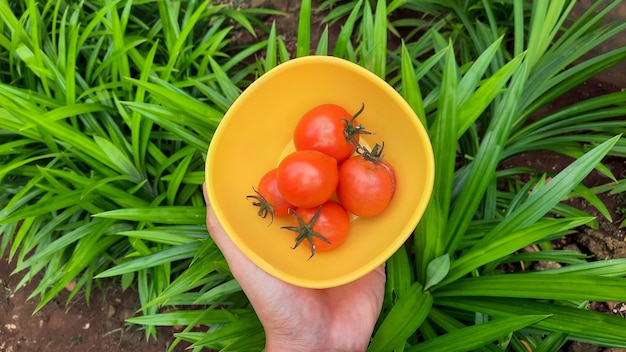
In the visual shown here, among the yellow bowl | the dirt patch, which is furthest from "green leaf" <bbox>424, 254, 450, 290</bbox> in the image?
the dirt patch

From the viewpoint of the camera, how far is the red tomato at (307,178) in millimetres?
1070

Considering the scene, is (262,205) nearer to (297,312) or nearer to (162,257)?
(297,312)

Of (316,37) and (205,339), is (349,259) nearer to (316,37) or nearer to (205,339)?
(205,339)

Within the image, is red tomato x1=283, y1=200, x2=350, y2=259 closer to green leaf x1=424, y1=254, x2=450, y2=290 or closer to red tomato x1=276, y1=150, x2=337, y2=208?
red tomato x1=276, y1=150, x2=337, y2=208

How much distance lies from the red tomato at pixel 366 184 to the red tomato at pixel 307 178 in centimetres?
4

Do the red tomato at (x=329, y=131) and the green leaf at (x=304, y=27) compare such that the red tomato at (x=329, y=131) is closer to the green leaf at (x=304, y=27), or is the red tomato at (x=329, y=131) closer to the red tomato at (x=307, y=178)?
the red tomato at (x=307, y=178)

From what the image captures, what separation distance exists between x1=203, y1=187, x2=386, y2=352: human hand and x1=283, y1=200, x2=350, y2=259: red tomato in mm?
124

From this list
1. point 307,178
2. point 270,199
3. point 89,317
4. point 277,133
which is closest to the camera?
point 307,178

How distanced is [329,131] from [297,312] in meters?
0.45

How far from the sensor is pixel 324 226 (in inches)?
44.3

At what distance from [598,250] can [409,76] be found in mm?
995

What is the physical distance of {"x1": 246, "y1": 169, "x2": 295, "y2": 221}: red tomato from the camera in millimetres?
1151

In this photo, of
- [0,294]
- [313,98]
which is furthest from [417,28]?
[0,294]

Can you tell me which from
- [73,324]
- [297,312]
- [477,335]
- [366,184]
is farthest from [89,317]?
[477,335]
